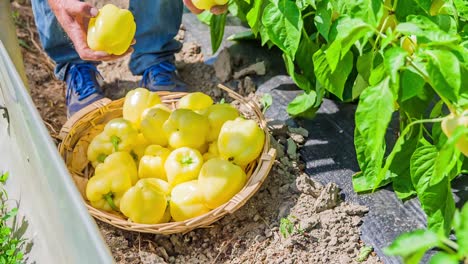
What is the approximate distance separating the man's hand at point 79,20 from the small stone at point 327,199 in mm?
744

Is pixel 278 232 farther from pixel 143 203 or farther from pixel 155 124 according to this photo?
pixel 155 124

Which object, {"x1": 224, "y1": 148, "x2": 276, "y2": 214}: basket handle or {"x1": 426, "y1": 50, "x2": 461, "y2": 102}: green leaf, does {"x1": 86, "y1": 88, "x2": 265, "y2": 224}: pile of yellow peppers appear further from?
{"x1": 426, "y1": 50, "x2": 461, "y2": 102}: green leaf

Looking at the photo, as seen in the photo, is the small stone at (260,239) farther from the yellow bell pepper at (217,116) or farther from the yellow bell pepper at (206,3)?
the yellow bell pepper at (206,3)

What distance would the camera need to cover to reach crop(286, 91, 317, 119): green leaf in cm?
207

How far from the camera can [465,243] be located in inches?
33.9

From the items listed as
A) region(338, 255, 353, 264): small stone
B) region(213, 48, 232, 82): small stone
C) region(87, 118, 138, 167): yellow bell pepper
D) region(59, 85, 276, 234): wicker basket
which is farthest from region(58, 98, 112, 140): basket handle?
region(338, 255, 353, 264): small stone

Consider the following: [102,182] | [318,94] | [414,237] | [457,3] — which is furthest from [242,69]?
[414,237]

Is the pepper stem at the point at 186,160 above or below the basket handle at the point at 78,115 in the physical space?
above

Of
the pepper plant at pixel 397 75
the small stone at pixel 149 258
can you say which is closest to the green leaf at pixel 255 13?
the pepper plant at pixel 397 75

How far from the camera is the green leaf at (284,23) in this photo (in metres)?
1.74

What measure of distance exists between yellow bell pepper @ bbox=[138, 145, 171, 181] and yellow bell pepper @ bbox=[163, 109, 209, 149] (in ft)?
0.15

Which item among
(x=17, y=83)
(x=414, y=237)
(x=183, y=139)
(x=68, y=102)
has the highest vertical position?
(x=414, y=237)

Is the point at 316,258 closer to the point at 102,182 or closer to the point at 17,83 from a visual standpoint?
the point at 102,182

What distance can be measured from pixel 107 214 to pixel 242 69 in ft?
2.75
